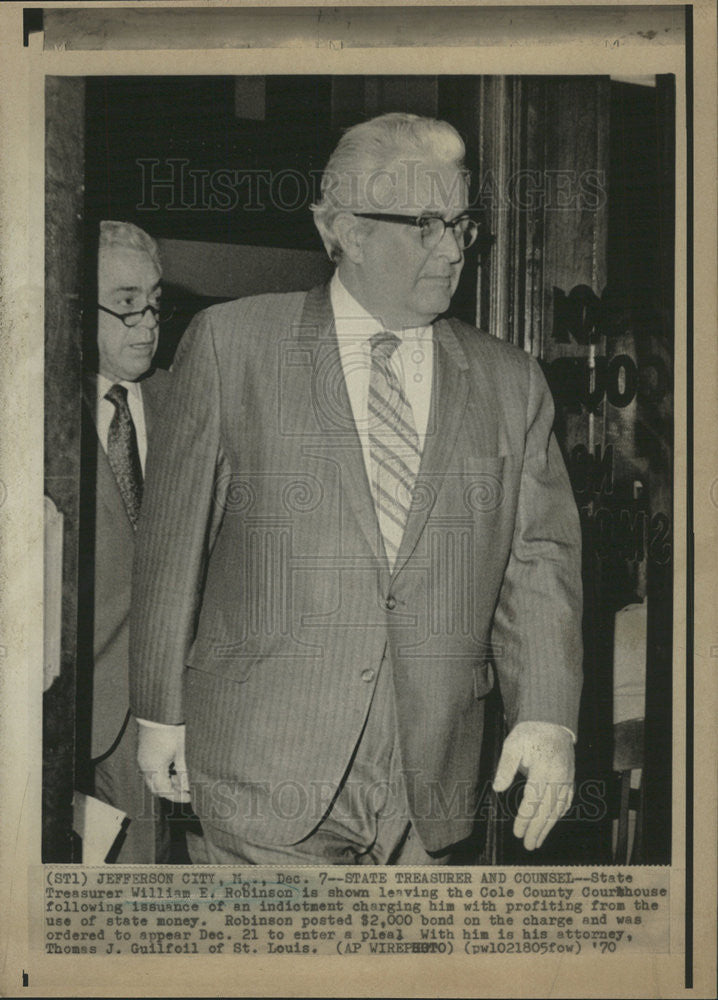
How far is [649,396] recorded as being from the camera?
1.90m

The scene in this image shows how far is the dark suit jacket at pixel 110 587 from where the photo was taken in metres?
1.84

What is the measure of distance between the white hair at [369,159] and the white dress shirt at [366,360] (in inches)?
3.6

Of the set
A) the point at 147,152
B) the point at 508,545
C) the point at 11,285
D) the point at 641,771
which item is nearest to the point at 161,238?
the point at 147,152

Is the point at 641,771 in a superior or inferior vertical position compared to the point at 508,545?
inferior

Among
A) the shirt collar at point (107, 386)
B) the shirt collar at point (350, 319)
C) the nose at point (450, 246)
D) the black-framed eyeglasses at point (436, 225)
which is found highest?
the black-framed eyeglasses at point (436, 225)

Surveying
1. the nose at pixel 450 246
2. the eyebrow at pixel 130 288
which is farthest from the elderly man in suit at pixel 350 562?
the eyebrow at pixel 130 288

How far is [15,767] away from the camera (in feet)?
6.12

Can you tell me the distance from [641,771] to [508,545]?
0.46 metres

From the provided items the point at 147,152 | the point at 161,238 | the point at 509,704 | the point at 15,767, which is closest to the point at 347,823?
the point at 509,704

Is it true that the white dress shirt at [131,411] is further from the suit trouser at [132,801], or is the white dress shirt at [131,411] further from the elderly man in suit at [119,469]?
the suit trouser at [132,801]

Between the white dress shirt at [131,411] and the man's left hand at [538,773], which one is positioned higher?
the white dress shirt at [131,411]

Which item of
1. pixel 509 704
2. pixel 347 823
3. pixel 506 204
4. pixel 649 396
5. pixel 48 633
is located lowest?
pixel 347 823

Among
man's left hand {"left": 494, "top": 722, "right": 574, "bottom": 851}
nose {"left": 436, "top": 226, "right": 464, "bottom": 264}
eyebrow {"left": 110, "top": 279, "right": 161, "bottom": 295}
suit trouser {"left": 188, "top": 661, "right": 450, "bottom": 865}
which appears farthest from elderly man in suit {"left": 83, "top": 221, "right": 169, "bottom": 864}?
man's left hand {"left": 494, "top": 722, "right": 574, "bottom": 851}

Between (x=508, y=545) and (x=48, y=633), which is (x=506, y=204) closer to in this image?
(x=508, y=545)
